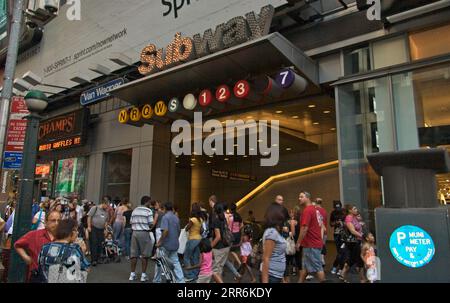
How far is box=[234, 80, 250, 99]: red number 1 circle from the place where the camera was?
428 inches

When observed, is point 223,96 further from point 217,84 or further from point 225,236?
point 225,236

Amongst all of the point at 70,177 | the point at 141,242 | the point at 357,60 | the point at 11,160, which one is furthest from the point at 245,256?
the point at 70,177

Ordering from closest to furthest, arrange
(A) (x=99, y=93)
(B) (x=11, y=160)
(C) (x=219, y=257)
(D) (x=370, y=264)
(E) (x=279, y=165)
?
1. (D) (x=370, y=264)
2. (C) (x=219, y=257)
3. (B) (x=11, y=160)
4. (A) (x=99, y=93)
5. (E) (x=279, y=165)

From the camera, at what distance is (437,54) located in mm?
9422

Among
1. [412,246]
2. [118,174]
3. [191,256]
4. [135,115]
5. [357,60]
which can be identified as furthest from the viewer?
[118,174]

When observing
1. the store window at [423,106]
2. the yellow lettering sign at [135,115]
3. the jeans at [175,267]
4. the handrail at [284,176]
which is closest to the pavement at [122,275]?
the jeans at [175,267]

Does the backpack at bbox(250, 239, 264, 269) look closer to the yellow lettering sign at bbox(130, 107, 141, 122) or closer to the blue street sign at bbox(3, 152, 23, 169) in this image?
the blue street sign at bbox(3, 152, 23, 169)

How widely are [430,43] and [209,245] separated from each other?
7.63m

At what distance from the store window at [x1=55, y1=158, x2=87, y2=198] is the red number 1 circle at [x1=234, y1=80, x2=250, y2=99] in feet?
37.1

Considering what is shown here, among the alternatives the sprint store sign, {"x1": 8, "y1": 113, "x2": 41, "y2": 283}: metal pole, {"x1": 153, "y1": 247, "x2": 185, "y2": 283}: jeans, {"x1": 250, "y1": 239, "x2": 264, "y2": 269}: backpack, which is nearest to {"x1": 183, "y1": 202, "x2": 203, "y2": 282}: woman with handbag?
{"x1": 153, "y1": 247, "x2": 185, "y2": 283}: jeans

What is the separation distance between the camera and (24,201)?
690 cm
